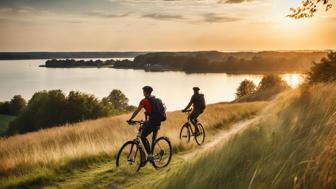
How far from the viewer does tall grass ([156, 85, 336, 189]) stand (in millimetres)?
4188

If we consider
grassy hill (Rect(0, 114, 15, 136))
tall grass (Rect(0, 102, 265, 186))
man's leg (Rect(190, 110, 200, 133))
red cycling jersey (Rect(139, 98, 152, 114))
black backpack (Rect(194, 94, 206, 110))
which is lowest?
grassy hill (Rect(0, 114, 15, 136))

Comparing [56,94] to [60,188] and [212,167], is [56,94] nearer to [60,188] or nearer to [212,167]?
[60,188]

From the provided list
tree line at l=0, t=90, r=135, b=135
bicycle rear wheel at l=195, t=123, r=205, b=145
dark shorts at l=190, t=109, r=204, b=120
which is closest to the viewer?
dark shorts at l=190, t=109, r=204, b=120

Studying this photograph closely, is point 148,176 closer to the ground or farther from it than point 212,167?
closer to the ground

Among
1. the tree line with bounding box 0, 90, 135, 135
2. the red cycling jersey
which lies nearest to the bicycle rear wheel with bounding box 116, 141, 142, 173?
the red cycling jersey

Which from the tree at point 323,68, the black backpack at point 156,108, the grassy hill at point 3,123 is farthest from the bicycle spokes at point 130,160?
the grassy hill at point 3,123

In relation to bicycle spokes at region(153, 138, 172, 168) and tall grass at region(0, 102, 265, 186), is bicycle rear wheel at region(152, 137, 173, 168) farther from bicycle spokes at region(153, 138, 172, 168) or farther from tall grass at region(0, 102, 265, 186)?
tall grass at region(0, 102, 265, 186)

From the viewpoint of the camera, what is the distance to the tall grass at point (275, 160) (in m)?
4.19

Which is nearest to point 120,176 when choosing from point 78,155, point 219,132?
point 78,155

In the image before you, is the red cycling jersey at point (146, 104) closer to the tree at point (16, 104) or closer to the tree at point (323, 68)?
the tree at point (323, 68)

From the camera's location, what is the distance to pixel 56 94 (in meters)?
59.2

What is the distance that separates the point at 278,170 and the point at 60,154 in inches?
395

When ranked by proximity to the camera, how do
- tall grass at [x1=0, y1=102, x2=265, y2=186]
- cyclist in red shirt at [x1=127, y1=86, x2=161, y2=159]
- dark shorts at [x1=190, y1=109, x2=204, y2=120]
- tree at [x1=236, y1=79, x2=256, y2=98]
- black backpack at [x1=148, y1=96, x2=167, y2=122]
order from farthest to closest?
1. tree at [x1=236, y1=79, x2=256, y2=98]
2. dark shorts at [x1=190, y1=109, x2=204, y2=120]
3. tall grass at [x1=0, y1=102, x2=265, y2=186]
4. black backpack at [x1=148, y1=96, x2=167, y2=122]
5. cyclist in red shirt at [x1=127, y1=86, x2=161, y2=159]

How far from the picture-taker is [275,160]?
210 inches
